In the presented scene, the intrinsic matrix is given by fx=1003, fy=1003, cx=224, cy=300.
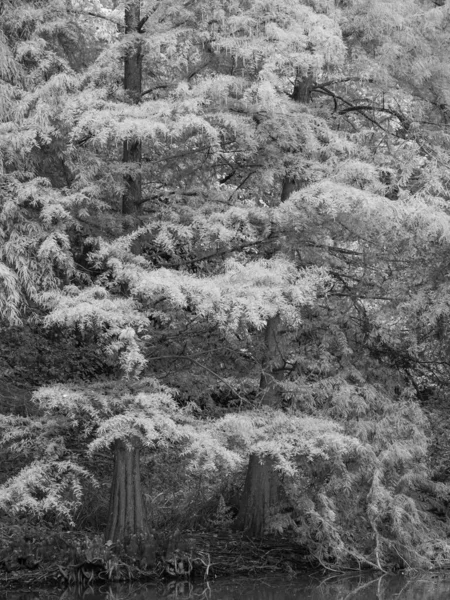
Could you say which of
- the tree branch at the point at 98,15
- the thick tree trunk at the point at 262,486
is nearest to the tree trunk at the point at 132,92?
the tree branch at the point at 98,15

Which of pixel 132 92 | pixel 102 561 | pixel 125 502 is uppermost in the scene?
pixel 132 92

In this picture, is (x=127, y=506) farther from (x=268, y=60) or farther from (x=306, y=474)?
(x=268, y=60)

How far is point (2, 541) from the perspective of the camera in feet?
36.2

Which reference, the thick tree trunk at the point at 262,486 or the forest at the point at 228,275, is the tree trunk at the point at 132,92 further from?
the thick tree trunk at the point at 262,486

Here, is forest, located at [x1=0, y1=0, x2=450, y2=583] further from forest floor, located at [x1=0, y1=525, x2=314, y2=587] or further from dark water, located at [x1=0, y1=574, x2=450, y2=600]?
dark water, located at [x1=0, y1=574, x2=450, y2=600]

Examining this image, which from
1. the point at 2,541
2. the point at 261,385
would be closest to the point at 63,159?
the point at 261,385

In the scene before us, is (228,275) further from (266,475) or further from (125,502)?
(266,475)

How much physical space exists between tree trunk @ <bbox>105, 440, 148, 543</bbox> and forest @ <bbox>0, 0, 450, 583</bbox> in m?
0.03

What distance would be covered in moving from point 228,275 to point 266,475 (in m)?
3.10

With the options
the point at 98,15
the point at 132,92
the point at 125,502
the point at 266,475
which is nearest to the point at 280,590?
the point at 266,475

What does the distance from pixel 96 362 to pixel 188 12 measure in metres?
5.76

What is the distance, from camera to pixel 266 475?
12141 mm

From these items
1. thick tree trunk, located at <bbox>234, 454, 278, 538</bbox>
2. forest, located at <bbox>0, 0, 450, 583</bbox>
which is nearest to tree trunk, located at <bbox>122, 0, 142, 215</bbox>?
forest, located at <bbox>0, 0, 450, 583</bbox>

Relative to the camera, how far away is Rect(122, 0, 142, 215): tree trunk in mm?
11375
